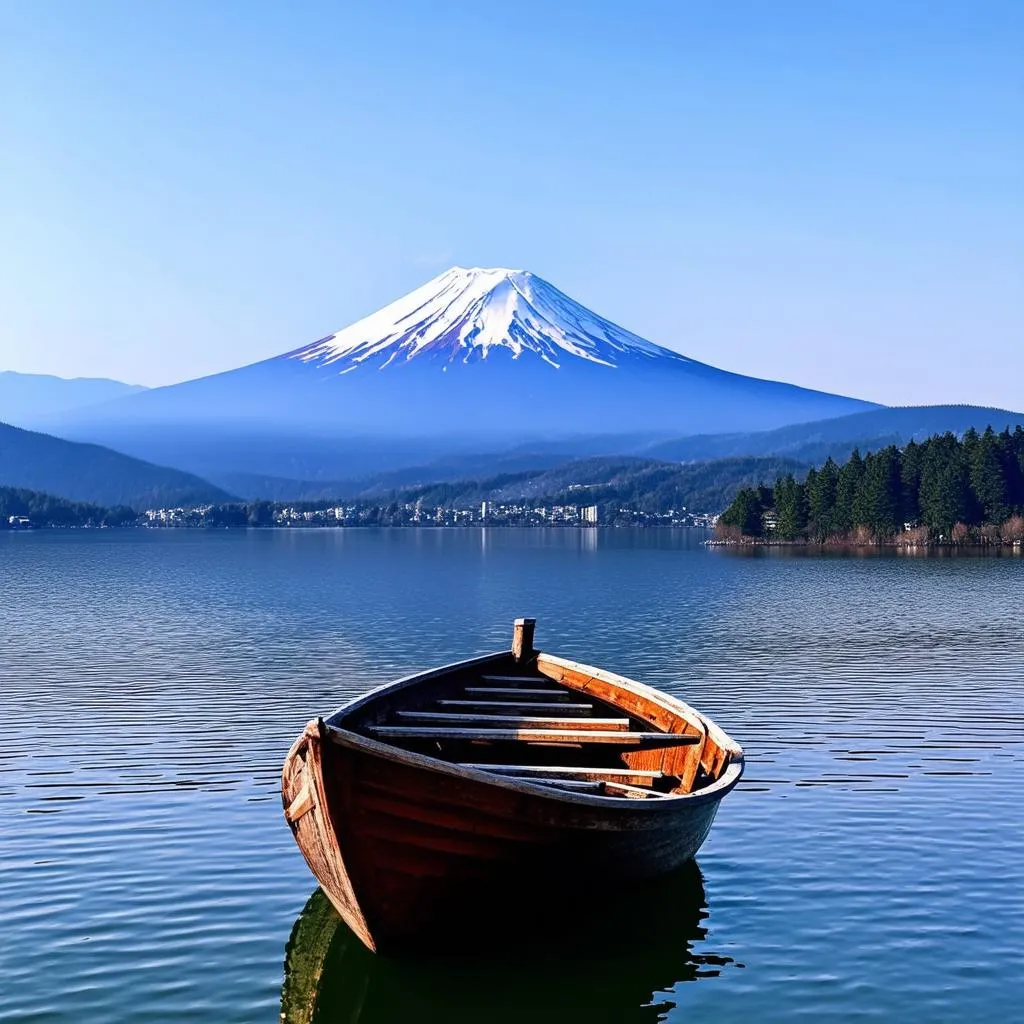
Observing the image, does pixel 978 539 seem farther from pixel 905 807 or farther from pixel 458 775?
pixel 458 775

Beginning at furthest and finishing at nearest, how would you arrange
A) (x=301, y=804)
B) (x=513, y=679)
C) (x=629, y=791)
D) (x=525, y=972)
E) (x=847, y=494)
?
(x=847, y=494), (x=513, y=679), (x=629, y=791), (x=525, y=972), (x=301, y=804)

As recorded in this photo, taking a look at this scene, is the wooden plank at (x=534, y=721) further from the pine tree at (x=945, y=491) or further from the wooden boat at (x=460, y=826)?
the pine tree at (x=945, y=491)

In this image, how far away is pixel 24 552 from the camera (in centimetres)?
19200

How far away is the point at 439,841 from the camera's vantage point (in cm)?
1778

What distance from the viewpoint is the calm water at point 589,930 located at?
59.0 feet

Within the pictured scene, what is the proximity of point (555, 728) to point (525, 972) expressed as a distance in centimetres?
696

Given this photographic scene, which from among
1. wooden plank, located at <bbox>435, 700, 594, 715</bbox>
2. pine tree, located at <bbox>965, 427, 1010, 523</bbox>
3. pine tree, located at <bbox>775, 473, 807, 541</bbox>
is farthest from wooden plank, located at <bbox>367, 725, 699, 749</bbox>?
pine tree, located at <bbox>775, 473, 807, 541</bbox>

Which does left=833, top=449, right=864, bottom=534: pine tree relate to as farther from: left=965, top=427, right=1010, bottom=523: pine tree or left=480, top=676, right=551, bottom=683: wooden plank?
left=480, top=676, right=551, bottom=683: wooden plank

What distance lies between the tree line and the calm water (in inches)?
4297

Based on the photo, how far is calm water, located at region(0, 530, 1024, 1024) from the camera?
18.0 metres

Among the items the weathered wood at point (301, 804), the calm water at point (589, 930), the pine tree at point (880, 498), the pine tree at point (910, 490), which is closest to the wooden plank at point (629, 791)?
the calm water at point (589, 930)

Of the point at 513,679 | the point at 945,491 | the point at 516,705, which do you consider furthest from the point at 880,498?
the point at 516,705

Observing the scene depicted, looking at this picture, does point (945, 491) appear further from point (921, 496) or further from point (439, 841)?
point (439, 841)

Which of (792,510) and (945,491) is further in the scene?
(792,510)
